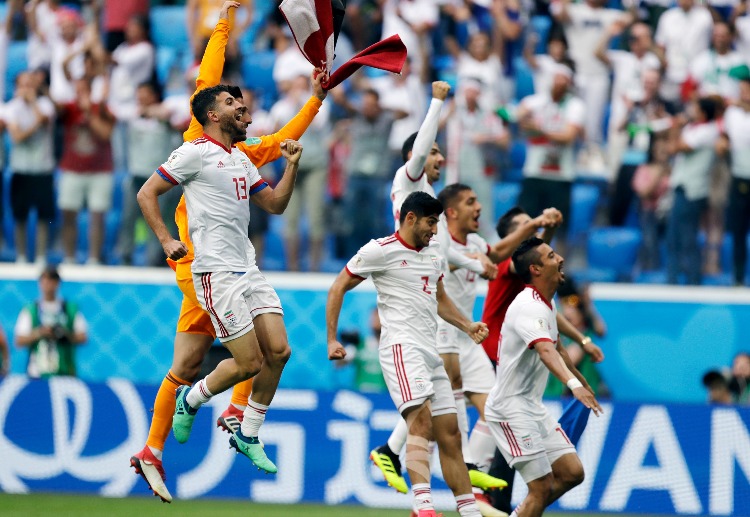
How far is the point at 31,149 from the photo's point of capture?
15.9 m

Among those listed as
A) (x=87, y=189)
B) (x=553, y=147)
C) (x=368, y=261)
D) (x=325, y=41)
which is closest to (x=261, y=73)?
(x=87, y=189)

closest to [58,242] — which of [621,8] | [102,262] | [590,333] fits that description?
[102,262]

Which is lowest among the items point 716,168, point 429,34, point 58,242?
point 58,242

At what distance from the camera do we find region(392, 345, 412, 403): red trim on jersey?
9.50m

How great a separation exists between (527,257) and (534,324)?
0.55m

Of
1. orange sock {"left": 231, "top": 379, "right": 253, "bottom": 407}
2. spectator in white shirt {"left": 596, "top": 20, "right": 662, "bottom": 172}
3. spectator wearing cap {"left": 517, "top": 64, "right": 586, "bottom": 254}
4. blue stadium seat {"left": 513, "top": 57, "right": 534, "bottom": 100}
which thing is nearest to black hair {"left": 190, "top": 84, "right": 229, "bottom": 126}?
orange sock {"left": 231, "top": 379, "right": 253, "bottom": 407}

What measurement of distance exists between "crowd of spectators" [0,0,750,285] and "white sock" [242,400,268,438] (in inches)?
233

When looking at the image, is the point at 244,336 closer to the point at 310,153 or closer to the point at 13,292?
the point at 310,153

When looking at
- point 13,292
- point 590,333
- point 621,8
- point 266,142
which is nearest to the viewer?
point 266,142

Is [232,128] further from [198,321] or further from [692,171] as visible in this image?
[692,171]

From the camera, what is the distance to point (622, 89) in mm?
16203

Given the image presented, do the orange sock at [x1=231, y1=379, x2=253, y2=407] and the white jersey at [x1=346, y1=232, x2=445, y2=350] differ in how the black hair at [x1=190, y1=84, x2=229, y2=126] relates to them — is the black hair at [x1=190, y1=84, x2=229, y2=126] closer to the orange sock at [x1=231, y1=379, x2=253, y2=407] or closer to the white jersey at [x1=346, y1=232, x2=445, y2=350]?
the white jersey at [x1=346, y1=232, x2=445, y2=350]

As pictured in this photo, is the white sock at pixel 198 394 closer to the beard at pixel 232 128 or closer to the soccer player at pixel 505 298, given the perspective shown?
the beard at pixel 232 128

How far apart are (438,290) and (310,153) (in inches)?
227
